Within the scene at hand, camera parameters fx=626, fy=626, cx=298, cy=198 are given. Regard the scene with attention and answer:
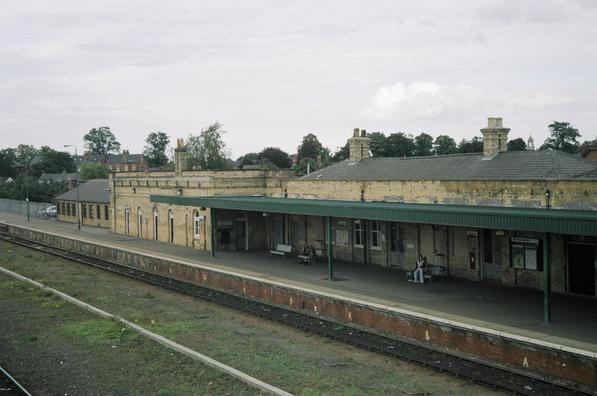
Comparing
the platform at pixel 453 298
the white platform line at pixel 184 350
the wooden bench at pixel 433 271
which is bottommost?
the white platform line at pixel 184 350

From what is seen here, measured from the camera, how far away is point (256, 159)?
358ft

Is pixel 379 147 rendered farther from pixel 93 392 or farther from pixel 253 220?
pixel 93 392

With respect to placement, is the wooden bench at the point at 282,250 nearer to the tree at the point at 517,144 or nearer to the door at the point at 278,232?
the door at the point at 278,232

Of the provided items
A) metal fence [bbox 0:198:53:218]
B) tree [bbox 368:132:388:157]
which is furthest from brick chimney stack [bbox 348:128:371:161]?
tree [bbox 368:132:388:157]

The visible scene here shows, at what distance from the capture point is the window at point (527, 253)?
1967 cm

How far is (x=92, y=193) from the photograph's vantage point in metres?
53.9

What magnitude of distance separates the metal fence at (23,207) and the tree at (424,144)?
158 ft

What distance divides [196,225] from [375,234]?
39.6 ft

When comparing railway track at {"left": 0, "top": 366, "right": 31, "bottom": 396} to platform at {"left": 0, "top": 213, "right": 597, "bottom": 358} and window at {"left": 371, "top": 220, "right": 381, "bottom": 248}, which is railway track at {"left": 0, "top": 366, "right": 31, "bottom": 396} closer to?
platform at {"left": 0, "top": 213, "right": 597, "bottom": 358}

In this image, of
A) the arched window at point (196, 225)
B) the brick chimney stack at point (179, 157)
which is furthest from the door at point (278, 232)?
the brick chimney stack at point (179, 157)

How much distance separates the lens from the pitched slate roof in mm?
21594

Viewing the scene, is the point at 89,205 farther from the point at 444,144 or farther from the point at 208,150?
the point at 444,144

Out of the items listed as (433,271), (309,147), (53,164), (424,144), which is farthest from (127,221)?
(53,164)

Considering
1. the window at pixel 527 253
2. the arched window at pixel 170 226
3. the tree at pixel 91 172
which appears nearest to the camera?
the window at pixel 527 253
